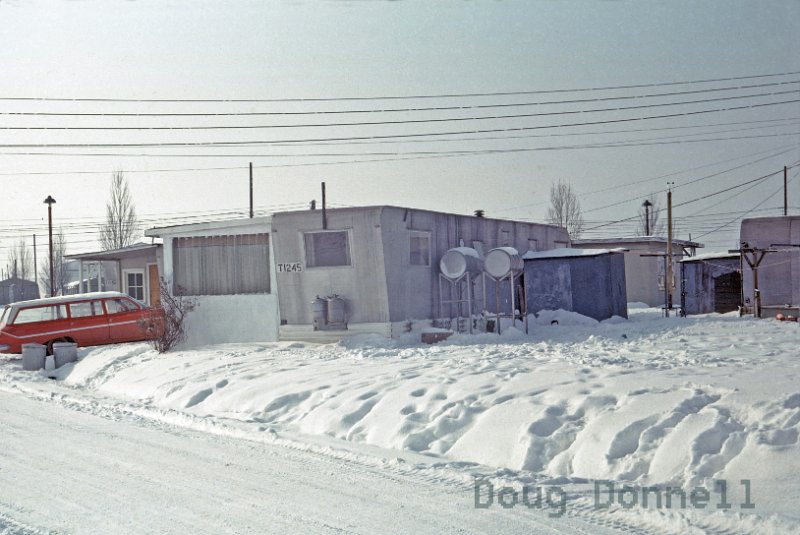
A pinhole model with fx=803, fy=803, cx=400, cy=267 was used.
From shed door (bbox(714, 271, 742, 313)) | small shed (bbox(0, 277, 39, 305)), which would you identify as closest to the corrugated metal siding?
shed door (bbox(714, 271, 742, 313))

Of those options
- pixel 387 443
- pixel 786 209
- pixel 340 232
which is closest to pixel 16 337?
pixel 340 232

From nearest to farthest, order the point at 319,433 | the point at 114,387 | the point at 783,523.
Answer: the point at 783,523, the point at 319,433, the point at 114,387

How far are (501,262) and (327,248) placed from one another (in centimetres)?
483

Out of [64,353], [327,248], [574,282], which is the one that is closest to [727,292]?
[574,282]

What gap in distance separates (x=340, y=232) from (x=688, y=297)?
19828mm

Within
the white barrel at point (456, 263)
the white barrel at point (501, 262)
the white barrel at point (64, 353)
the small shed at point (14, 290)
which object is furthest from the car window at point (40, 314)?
the small shed at point (14, 290)

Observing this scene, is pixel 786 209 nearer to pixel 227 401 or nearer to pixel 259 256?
pixel 259 256

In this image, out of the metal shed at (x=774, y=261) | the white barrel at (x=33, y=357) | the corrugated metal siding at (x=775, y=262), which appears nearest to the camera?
the white barrel at (x=33, y=357)

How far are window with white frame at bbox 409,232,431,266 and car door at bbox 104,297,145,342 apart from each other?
23.7ft

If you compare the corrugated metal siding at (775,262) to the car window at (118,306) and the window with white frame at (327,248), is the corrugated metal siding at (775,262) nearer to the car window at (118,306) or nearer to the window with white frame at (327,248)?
the window with white frame at (327,248)

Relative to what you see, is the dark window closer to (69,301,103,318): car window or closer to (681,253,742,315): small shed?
(69,301,103,318): car window

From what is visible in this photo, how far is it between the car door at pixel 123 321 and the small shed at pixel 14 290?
57.1m

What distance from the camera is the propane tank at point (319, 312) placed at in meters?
18.7

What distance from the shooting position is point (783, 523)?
5.40 m
